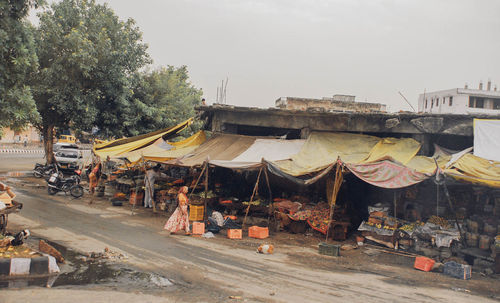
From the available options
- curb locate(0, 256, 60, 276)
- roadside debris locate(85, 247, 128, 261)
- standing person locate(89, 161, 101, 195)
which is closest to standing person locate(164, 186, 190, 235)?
roadside debris locate(85, 247, 128, 261)

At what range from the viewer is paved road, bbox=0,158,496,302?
7.11 meters

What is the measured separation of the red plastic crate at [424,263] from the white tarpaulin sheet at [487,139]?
3247 mm

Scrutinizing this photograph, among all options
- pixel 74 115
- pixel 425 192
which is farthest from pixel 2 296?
pixel 74 115

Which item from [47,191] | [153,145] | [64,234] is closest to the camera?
[64,234]

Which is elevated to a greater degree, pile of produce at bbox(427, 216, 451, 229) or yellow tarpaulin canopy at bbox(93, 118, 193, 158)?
yellow tarpaulin canopy at bbox(93, 118, 193, 158)

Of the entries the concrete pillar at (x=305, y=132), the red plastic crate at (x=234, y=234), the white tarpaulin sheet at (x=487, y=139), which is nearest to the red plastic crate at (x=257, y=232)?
the red plastic crate at (x=234, y=234)

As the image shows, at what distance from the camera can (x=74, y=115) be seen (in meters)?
19.7

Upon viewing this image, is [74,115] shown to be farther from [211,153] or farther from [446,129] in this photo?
[446,129]

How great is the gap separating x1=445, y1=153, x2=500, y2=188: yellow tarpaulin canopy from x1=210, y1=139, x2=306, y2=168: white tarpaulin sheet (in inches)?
194

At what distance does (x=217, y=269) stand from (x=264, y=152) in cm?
587

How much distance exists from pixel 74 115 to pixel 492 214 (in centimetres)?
1837

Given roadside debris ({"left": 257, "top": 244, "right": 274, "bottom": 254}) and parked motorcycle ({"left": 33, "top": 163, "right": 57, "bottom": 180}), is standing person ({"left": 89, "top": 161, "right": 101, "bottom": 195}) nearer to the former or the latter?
parked motorcycle ({"left": 33, "top": 163, "right": 57, "bottom": 180})

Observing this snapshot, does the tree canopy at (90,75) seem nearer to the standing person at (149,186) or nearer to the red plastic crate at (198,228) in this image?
the standing person at (149,186)

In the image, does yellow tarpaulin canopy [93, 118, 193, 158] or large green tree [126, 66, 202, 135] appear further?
large green tree [126, 66, 202, 135]
